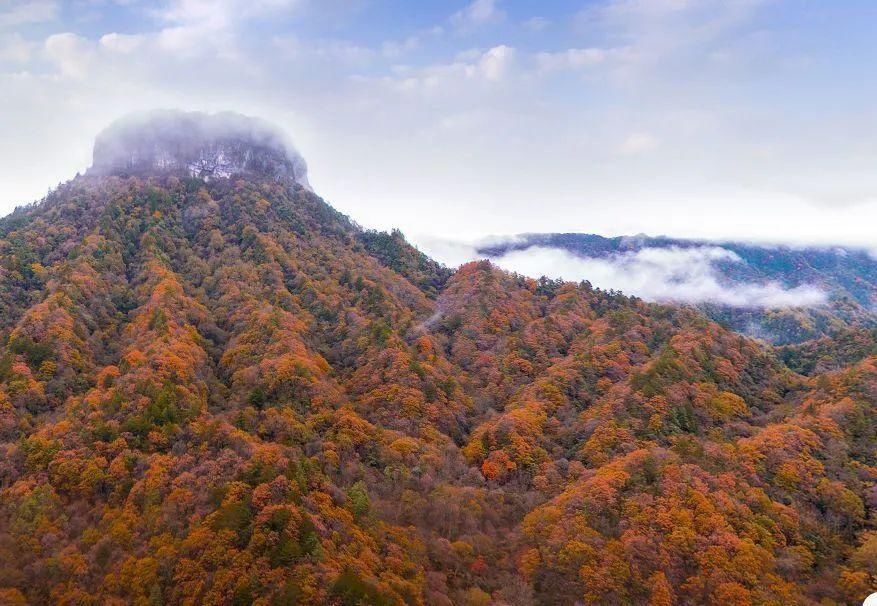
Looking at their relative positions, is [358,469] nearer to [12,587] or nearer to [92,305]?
[12,587]

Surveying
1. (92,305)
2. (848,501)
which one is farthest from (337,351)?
(848,501)

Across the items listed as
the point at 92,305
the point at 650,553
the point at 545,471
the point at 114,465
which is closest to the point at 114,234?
the point at 92,305

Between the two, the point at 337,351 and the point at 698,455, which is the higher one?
the point at 337,351

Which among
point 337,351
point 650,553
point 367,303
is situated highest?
point 367,303

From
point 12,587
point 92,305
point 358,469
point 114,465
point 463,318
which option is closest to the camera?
point 12,587

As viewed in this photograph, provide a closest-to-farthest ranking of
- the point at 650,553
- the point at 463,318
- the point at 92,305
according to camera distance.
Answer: the point at 650,553, the point at 92,305, the point at 463,318

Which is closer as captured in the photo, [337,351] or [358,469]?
[358,469]
